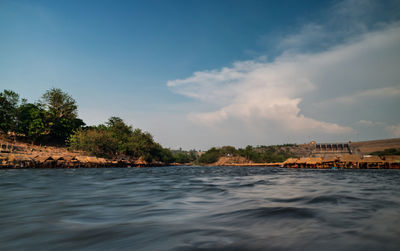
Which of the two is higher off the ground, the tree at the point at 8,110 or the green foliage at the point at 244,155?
the tree at the point at 8,110

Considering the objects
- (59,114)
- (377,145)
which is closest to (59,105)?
(59,114)

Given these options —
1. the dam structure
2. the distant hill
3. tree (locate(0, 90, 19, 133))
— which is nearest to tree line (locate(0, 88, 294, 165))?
tree (locate(0, 90, 19, 133))

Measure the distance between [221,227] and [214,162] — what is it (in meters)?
137

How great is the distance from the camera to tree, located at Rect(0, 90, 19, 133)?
49562mm

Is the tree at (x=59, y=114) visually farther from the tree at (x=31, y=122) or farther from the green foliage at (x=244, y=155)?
the green foliage at (x=244, y=155)

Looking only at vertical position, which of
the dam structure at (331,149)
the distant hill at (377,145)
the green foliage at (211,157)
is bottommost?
the green foliage at (211,157)

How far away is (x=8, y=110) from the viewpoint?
165 ft

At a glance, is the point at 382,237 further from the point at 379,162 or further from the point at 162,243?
the point at 379,162

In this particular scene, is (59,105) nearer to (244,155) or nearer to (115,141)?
(115,141)

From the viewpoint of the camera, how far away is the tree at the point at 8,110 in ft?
163

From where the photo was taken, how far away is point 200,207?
507 cm

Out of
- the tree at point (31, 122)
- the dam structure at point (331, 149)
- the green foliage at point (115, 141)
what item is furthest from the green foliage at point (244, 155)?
the tree at point (31, 122)

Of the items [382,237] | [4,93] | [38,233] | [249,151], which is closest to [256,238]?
[382,237]

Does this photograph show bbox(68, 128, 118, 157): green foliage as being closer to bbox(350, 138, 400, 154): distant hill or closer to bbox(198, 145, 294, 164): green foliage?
bbox(198, 145, 294, 164): green foliage
